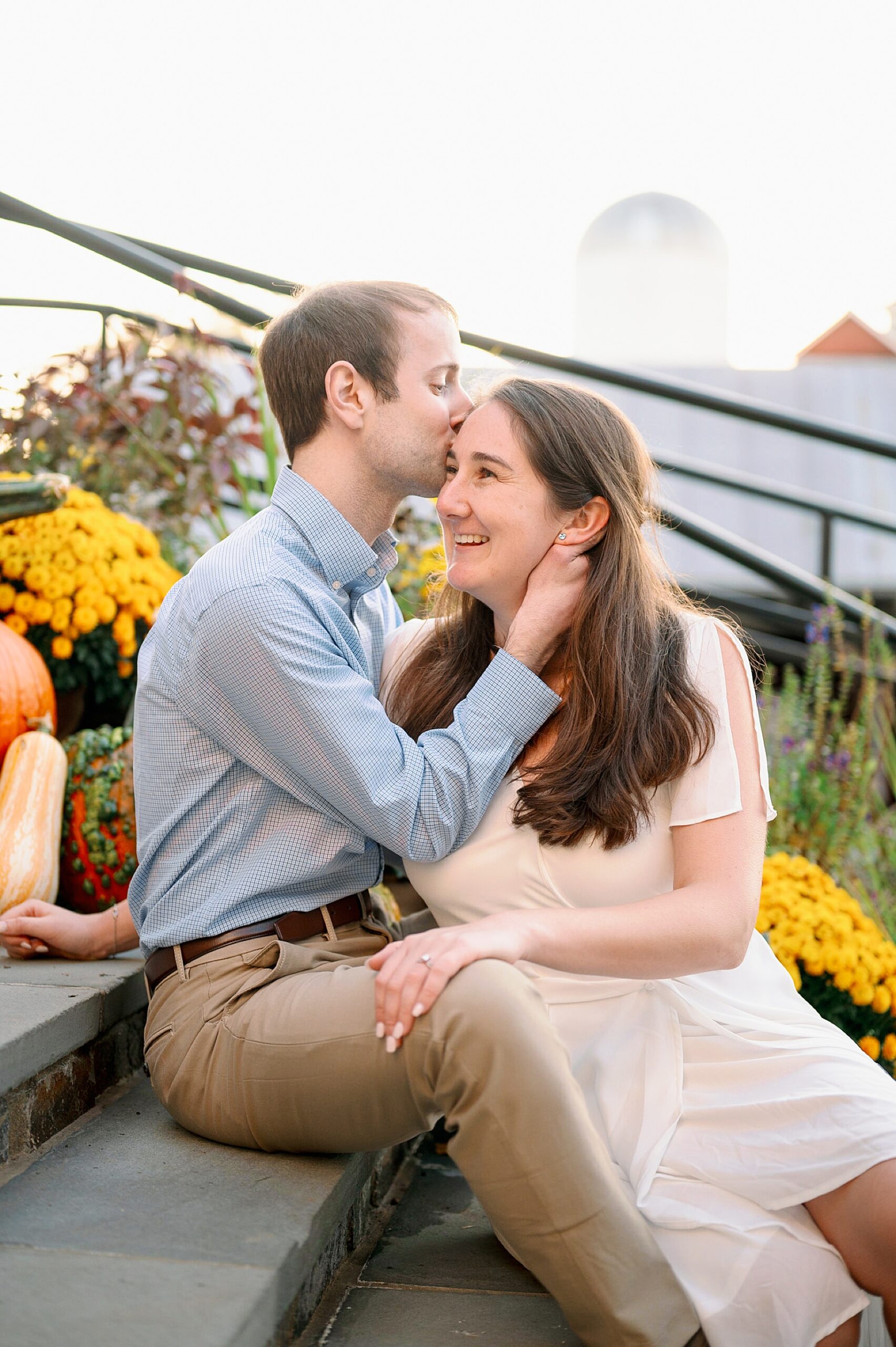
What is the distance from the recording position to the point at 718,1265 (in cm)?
163

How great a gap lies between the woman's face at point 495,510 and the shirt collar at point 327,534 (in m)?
0.16

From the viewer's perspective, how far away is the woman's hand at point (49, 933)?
2.19 metres

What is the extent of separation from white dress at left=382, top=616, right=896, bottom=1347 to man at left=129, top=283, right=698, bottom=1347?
99 mm

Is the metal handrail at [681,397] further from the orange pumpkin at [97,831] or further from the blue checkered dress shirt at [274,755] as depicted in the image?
the blue checkered dress shirt at [274,755]

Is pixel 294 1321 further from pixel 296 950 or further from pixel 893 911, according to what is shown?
pixel 893 911

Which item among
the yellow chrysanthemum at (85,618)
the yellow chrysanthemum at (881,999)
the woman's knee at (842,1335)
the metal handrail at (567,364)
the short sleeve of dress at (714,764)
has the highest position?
the metal handrail at (567,364)

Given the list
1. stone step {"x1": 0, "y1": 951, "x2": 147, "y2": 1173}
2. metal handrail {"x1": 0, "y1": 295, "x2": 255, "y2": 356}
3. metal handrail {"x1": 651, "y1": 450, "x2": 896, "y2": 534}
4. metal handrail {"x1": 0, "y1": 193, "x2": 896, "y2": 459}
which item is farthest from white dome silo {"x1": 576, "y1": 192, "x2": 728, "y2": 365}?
stone step {"x1": 0, "y1": 951, "x2": 147, "y2": 1173}

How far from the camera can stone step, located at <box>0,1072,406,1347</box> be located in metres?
1.29

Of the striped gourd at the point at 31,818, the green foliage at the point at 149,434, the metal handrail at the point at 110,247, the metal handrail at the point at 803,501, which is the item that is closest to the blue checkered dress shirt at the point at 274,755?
the striped gourd at the point at 31,818

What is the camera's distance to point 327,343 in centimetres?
212

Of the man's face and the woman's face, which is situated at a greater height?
the man's face

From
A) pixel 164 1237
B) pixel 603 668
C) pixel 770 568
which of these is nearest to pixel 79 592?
pixel 603 668

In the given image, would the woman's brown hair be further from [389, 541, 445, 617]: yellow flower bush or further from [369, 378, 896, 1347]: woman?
[389, 541, 445, 617]: yellow flower bush

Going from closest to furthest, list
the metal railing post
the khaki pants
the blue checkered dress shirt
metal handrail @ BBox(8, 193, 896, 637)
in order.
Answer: the khaki pants < the blue checkered dress shirt < metal handrail @ BBox(8, 193, 896, 637) < the metal railing post
